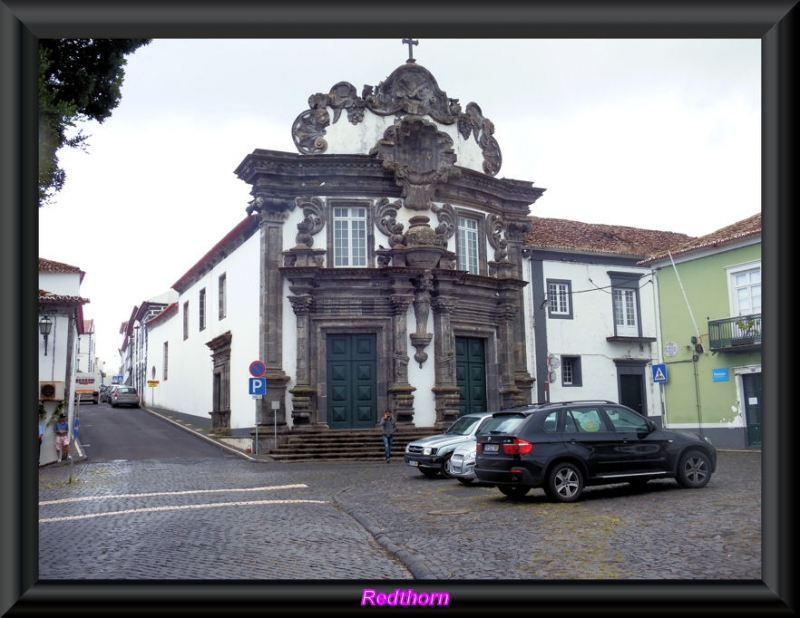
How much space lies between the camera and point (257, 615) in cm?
471

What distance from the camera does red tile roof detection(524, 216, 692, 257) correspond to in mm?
31172

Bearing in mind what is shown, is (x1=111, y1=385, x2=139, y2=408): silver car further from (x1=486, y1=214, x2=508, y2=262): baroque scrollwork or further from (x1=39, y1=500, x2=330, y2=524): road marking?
(x1=39, y1=500, x2=330, y2=524): road marking

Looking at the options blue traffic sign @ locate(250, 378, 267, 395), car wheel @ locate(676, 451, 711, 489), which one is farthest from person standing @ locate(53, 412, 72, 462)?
car wheel @ locate(676, 451, 711, 489)

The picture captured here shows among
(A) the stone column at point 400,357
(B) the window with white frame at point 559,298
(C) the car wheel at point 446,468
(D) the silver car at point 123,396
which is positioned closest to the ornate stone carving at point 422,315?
(A) the stone column at point 400,357

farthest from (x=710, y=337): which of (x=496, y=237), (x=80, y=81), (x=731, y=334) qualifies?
(x=80, y=81)

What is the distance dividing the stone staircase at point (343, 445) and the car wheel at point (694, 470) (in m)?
11.9

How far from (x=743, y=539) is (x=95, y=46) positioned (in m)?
8.56

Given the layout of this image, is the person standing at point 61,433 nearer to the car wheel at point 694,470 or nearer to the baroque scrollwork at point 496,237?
the car wheel at point 694,470

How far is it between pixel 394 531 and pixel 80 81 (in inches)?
261

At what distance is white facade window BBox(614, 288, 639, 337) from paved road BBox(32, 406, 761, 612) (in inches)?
687

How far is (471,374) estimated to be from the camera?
27781mm

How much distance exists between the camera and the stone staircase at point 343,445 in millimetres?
23719
